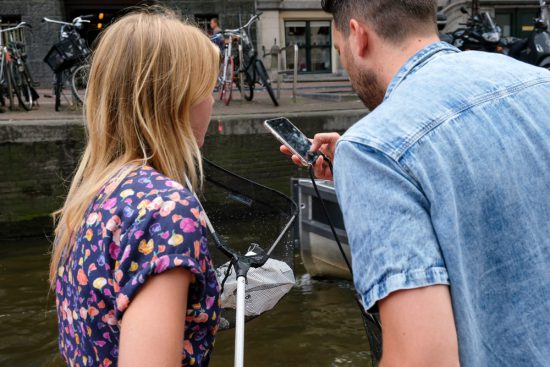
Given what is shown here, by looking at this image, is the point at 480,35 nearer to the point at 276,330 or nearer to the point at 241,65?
the point at 241,65

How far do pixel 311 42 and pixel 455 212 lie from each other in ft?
57.4

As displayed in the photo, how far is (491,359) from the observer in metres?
1.00

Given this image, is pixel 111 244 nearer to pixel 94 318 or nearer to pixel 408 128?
pixel 94 318

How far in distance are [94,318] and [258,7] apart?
649 inches

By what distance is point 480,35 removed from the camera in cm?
991

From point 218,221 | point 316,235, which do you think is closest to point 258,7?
point 316,235

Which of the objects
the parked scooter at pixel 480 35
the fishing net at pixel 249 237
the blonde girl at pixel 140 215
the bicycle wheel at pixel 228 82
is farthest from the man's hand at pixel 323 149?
the parked scooter at pixel 480 35

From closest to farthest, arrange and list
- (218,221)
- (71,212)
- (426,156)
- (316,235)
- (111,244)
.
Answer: (426,156), (111,244), (71,212), (218,221), (316,235)

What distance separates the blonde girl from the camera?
1.03 m

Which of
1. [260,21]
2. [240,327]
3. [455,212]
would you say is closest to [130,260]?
[455,212]

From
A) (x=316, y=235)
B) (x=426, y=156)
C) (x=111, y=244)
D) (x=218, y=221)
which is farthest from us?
(x=316, y=235)

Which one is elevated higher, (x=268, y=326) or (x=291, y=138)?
(x=291, y=138)

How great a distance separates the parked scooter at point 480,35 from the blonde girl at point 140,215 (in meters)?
9.35

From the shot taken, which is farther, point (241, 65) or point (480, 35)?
point (480, 35)
